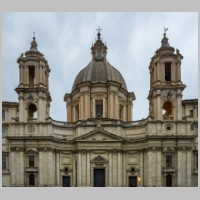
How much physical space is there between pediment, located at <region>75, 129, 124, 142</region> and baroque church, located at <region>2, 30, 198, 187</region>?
139 mm

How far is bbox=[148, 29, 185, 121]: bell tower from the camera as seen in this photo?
47.3 meters

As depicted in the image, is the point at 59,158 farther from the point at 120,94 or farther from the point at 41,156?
the point at 120,94

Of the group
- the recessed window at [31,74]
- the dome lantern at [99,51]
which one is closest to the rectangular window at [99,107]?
the dome lantern at [99,51]

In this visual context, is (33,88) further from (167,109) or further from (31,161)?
(167,109)

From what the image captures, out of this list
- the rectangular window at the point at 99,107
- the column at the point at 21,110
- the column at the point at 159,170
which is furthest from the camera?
the rectangular window at the point at 99,107

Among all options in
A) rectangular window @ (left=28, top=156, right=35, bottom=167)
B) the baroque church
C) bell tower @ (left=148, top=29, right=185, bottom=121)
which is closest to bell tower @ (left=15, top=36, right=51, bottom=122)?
the baroque church

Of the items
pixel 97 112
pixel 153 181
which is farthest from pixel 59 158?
pixel 153 181

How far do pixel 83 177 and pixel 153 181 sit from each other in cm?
947

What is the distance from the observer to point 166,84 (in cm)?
4812

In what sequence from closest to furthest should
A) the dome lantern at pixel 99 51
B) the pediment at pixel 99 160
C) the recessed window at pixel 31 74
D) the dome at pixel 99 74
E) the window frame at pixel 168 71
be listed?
1. the pediment at pixel 99 160
2. the window frame at pixel 168 71
3. the recessed window at pixel 31 74
4. the dome at pixel 99 74
5. the dome lantern at pixel 99 51

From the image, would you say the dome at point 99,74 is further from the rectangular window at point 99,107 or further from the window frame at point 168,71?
the window frame at point 168,71

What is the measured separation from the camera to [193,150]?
47000 mm

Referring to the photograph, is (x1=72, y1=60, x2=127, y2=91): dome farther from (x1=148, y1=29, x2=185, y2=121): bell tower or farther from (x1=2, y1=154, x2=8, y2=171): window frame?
(x1=2, y1=154, x2=8, y2=171): window frame

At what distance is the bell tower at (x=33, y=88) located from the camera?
155ft
